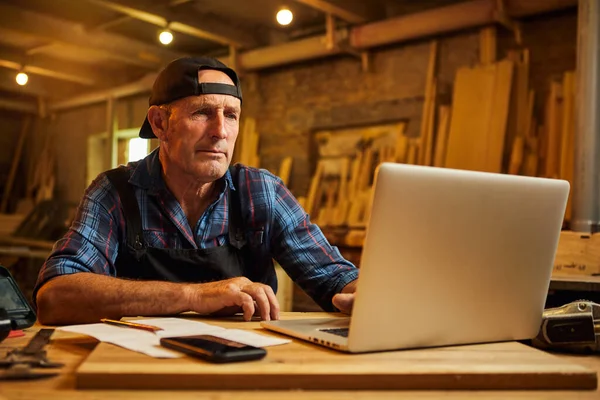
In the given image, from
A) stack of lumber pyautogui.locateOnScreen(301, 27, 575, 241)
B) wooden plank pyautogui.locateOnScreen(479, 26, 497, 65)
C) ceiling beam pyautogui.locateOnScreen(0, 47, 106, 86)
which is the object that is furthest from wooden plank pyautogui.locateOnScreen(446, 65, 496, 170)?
ceiling beam pyautogui.locateOnScreen(0, 47, 106, 86)

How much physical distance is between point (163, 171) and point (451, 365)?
1358 millimetres

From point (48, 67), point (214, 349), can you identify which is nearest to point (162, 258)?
point (214, 349)

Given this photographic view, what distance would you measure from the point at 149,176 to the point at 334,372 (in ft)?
4.27

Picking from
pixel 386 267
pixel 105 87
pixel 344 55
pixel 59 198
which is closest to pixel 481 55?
pixel 344 55

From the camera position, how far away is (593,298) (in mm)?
2391

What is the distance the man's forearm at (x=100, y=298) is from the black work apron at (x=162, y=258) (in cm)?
29

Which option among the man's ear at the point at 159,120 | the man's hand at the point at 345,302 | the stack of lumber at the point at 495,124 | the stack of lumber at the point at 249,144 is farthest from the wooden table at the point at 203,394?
the stack of lumber at the point at 249,144

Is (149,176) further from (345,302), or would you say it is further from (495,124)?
(495,124)

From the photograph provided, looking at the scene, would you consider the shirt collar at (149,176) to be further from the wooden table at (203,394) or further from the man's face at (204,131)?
the wooden table at (203,394)

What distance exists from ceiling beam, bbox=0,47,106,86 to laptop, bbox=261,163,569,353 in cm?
727

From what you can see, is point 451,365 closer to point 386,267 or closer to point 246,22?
point 386,267

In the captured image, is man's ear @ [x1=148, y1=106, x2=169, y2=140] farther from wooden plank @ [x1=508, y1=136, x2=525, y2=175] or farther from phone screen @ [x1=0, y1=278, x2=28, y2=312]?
wooden plank @ [x1=508, y1=136, x2=525, y2=175]

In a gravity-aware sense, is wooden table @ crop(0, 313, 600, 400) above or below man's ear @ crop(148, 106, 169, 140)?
below

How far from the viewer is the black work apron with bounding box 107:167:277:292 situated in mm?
2018
